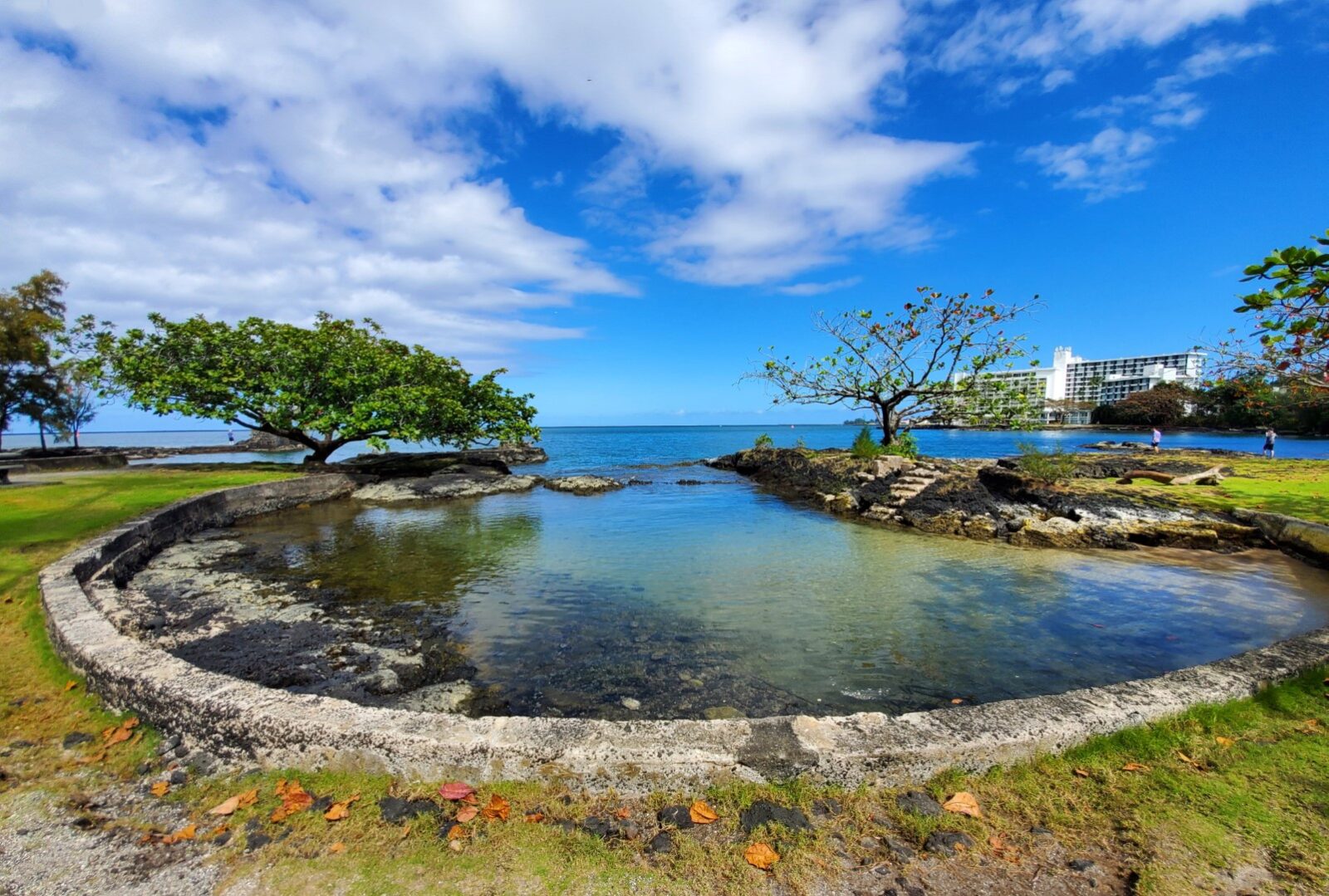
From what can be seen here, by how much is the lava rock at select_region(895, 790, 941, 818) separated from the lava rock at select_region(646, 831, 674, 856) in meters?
1.21

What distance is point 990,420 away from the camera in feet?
72.9

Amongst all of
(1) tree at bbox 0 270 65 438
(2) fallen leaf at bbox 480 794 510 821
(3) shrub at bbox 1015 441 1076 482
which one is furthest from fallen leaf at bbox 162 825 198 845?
(1) tree at bbox 0 270 65 438

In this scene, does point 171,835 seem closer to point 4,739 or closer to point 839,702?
point 4,739

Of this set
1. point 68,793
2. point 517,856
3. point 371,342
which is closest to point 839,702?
point 517,856

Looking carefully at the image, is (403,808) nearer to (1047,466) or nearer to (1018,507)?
(1018,507)

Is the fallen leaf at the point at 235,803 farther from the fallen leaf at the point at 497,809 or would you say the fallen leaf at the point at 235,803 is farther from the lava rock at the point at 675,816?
the lava rock at the point at 675,816

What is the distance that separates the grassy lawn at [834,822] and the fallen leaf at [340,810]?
36 millimetres

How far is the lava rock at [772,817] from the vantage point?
276 centimetres

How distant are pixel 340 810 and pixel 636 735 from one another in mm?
1562

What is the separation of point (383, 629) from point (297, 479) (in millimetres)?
14819

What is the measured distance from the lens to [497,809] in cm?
286

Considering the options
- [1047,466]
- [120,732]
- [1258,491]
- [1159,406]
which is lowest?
[120,732]

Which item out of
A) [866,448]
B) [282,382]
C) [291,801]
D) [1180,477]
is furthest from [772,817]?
[282,382]

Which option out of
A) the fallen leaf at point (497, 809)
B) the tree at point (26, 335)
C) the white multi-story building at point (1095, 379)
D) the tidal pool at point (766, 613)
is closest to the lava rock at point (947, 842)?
the fallen leaf at point (497, 809)
